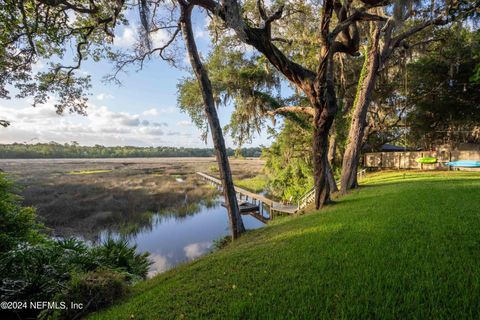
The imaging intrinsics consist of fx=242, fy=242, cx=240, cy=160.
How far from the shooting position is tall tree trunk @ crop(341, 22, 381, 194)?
9.86 m

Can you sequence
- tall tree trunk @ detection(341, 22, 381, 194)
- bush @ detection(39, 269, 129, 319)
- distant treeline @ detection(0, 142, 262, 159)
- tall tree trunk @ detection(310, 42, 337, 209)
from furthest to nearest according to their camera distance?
distant treeline @ detection(0, 142, 262, 159) < tall tree trunk @ detection(341, 22, 381, 194) < tall tree trunk @ detection(310, 42, 337, 209) < bush @ detection(39, 269, 129, 319)

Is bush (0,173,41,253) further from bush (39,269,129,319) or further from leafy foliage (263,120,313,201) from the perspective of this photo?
leafy foliage (263,120,313,201)

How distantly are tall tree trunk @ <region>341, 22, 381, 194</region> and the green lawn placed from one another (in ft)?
19.0

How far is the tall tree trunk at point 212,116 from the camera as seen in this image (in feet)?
26.0

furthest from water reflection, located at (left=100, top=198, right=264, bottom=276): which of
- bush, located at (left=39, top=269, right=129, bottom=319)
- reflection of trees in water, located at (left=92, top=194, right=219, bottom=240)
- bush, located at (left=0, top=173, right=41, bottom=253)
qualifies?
bush, located at (left=39, top=269, right=129, bottom=319)

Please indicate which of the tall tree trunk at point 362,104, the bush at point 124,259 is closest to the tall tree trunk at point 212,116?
the bush at point 124,259

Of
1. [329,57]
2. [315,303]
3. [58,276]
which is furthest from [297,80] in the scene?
[58,276]

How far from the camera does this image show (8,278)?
375 cm

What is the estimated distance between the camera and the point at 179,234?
A: 15.3 metres

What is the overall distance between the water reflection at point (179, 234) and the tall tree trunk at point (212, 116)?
3.54 metres

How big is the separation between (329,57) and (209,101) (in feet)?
12.9

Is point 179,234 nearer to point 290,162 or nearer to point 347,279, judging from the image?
point 290,162

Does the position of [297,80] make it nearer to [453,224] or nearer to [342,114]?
[453,224]

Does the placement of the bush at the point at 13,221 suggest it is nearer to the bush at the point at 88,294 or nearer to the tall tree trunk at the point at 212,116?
the bush at the point at 88,294
